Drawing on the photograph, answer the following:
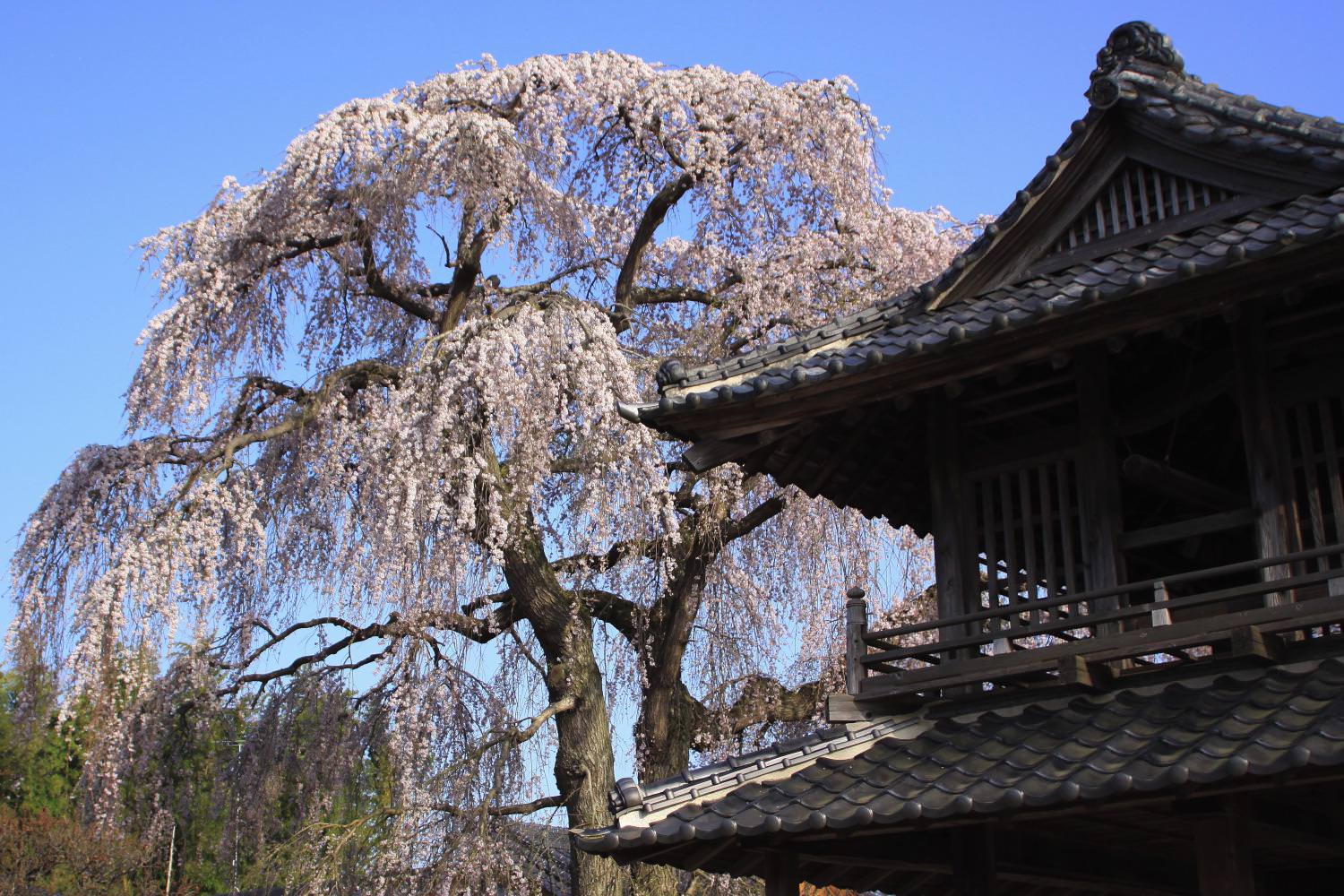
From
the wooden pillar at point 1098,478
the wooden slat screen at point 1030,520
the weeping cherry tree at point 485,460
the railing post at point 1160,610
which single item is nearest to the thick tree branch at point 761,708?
the weeping cherry tree at point 485,460

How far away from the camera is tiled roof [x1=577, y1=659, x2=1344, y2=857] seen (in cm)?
436

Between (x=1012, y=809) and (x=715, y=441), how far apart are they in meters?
2.35

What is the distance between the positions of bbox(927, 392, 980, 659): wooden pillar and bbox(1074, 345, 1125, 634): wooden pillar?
1.85 feet

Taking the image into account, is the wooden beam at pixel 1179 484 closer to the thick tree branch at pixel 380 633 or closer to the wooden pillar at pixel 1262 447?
the wooden pillar at pixel 1262 447

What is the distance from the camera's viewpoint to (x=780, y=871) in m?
5.60

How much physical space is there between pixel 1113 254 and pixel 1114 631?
176 cm

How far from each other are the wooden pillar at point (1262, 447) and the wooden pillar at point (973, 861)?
157 cm

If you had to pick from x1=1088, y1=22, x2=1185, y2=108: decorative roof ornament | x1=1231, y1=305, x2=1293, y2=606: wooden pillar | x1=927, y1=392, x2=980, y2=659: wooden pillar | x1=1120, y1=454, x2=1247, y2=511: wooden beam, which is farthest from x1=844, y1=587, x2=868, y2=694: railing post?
x1=1088, y1=22, x2=1185, y2=108: decorative roof ornament

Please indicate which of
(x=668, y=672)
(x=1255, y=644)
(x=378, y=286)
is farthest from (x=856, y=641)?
(x=378, y=286)

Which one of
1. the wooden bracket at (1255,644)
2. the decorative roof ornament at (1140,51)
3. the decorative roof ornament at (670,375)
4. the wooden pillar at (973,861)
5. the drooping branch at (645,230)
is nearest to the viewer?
the wooden bracket at (1255,644)

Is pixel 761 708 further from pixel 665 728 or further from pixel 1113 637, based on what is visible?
pixel 1113 637

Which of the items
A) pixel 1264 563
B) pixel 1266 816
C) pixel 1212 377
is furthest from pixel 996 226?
pixel 1266 816

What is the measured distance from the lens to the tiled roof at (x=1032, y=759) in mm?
4359

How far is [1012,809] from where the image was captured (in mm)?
4613
